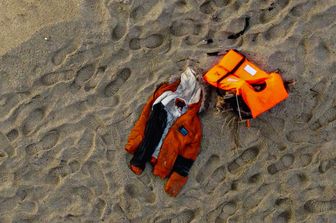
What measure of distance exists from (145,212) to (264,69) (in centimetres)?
204

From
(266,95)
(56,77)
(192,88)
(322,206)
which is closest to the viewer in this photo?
(266,95)

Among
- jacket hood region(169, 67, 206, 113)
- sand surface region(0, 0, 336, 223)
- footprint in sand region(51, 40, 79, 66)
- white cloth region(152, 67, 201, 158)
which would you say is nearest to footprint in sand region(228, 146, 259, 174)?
sand surface region(0, 0, 336, 223)

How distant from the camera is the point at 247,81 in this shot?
5.25m

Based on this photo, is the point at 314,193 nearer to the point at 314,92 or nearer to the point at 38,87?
the point at 314,92

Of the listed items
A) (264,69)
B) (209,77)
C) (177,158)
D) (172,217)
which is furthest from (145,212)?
(264,69)

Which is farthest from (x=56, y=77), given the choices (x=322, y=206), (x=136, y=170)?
(x=322, y=206)

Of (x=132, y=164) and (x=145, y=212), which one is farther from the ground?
(x=132, y=164)

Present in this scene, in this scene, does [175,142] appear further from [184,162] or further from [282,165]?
[282,165]

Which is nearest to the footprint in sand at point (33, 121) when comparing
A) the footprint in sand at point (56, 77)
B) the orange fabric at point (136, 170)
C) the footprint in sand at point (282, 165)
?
the footprint in sand at point (56, 77)

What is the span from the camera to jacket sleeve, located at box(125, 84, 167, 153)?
5.51 meters

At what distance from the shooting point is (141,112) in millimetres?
5562

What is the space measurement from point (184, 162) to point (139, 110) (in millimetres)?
750

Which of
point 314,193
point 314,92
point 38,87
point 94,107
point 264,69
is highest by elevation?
point 38,87

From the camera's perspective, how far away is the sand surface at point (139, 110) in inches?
216
